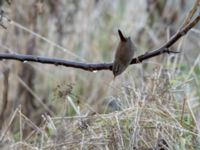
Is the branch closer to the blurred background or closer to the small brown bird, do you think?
the small brown bird

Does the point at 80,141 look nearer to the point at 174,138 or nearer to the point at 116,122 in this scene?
the point at 116,122

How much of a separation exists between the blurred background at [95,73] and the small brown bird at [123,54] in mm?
289

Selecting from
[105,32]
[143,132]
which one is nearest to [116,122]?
[143,132]

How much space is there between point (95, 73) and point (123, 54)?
1639mm

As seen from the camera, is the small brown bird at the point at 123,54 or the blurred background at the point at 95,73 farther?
the blurred background at the point at 95,73

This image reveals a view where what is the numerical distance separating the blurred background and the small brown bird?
29 cm

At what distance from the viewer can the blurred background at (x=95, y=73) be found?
5.06 feet

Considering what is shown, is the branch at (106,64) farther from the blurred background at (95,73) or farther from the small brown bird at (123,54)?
the blurred background at (95,73)

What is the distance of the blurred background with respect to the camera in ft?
5.06

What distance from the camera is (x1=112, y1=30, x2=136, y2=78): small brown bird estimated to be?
111 cm

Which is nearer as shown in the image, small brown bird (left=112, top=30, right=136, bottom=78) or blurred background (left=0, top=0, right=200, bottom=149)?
small brown bird (left=112, top=30, right=136, bottom=78)

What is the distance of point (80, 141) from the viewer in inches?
54.9

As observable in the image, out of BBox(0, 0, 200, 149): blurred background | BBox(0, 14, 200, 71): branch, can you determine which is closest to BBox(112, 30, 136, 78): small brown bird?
BBox(0, 14, 200, 71): branch

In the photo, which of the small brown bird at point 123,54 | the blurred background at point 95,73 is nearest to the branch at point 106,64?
the small brown bird at point 123,54
